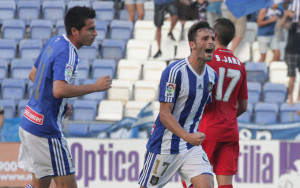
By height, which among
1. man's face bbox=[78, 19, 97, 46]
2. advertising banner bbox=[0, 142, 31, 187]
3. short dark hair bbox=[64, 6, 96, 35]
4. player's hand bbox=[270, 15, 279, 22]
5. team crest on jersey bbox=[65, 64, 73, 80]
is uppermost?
player's hand bbox=[270, 15, 279, 22]

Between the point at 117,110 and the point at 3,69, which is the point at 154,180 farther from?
the point at 3,69

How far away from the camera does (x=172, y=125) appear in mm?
5895

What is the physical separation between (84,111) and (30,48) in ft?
7.27

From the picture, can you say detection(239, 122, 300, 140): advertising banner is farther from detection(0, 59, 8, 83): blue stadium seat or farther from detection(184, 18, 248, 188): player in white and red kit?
detection(0, 59, 8, 83): blue stadium seat

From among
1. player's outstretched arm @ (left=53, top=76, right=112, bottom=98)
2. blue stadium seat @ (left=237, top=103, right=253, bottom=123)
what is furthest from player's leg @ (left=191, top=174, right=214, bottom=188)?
blue stadium seat @ (left=237, top=103, right=253, bottom=123)

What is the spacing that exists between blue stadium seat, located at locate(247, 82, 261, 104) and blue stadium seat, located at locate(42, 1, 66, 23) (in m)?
4.22

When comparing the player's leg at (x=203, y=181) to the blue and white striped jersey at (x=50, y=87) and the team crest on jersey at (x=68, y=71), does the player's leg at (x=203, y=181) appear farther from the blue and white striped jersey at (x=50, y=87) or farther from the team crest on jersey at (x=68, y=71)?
the team crest on jersey at (x=68, y=71)

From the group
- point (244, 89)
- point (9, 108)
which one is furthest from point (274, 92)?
point (244, 89)

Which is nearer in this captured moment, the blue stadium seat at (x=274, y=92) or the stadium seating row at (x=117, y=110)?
the stadium seating row at (x=117, y=110)

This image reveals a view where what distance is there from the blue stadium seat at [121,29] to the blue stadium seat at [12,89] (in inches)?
92.0

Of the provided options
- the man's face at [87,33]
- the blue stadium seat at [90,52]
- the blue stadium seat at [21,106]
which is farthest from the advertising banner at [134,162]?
the man's face at [87,33]

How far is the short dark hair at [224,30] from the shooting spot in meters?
6.86

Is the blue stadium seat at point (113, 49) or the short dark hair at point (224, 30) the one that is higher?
the short dark hair at point (224, 30)

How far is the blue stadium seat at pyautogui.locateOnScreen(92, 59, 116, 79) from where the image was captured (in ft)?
42.9
